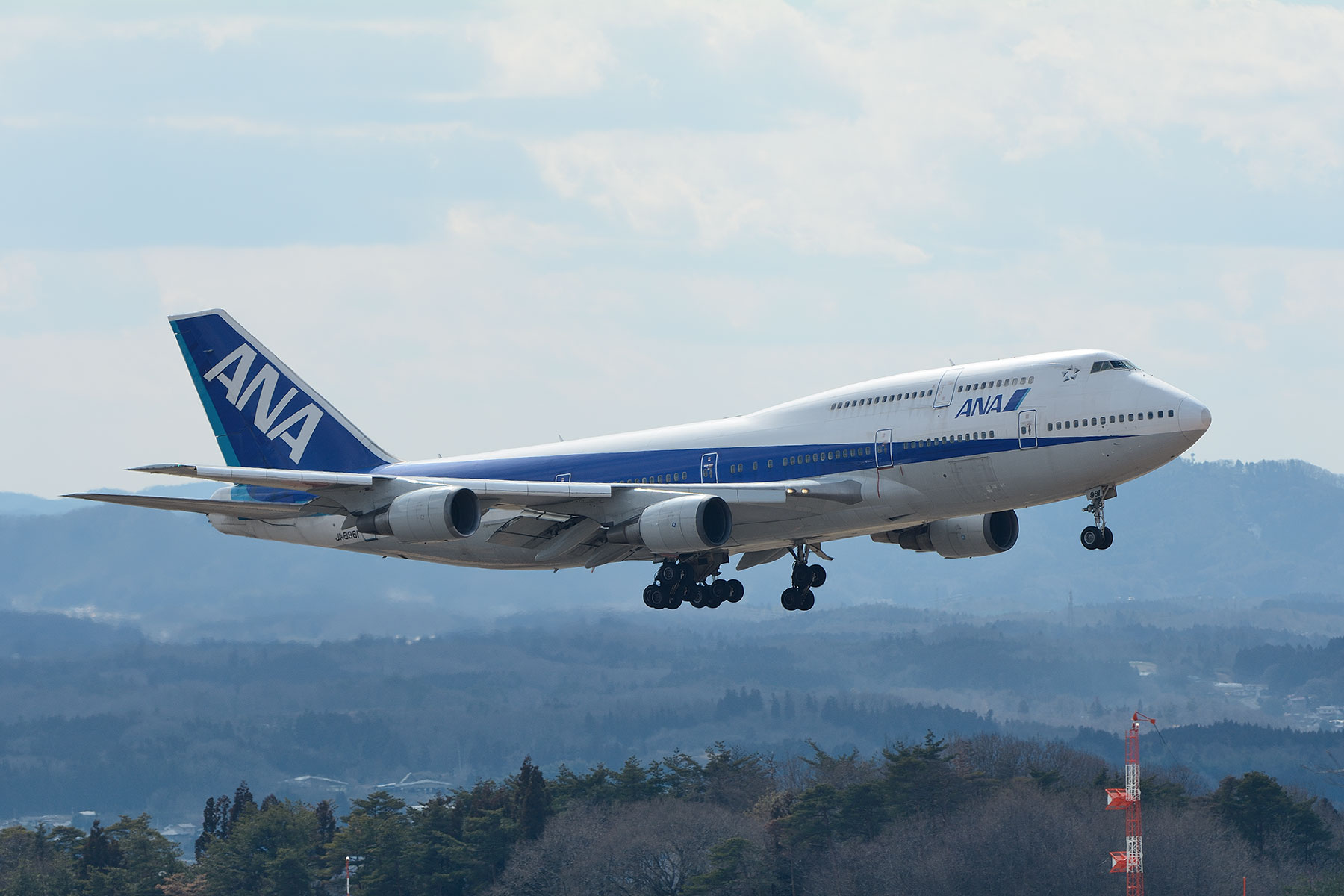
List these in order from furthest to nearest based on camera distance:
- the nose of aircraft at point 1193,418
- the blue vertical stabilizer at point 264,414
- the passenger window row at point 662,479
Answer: the blue vertical stabilizer at point 264,414, the passenger window row at point 662,479, the nose of aircraft at point 1193,418

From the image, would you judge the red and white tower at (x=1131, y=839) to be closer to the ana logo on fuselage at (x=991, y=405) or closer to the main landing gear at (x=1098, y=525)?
the main landing gear at (x=1098, y=525)

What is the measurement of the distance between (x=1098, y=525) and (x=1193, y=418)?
13.3 ft

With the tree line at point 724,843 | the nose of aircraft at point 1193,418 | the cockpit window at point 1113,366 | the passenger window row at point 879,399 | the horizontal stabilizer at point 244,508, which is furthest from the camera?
the tree line at point 724,843

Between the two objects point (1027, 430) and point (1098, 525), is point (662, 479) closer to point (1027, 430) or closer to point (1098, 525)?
point (1027, 430)

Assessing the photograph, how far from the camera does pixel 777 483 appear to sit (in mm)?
50375

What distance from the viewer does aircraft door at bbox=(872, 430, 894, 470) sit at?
158 feet

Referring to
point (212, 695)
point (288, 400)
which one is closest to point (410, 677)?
point (212, 695)

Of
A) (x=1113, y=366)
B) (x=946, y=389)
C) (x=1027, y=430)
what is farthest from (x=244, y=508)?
(x=1113, y=366)

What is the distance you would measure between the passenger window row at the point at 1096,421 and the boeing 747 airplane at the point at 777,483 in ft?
0.14

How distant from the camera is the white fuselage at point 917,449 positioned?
45.6m

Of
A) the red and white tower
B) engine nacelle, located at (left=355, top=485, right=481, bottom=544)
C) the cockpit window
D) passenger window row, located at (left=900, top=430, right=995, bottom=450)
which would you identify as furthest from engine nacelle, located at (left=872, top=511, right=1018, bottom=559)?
the red and white tower

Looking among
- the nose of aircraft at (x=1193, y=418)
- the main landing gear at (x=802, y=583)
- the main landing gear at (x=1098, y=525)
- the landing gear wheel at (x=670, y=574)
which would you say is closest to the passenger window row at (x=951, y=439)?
the main landing gear at (x=1098, y=525)

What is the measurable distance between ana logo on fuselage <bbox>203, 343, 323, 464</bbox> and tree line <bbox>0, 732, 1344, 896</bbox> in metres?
73.9

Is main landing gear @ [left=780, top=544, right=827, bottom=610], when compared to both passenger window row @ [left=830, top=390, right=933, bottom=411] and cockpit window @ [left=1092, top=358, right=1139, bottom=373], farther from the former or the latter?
cockpit window @ [left=1092, top=358, right=1139, bottom=373]
